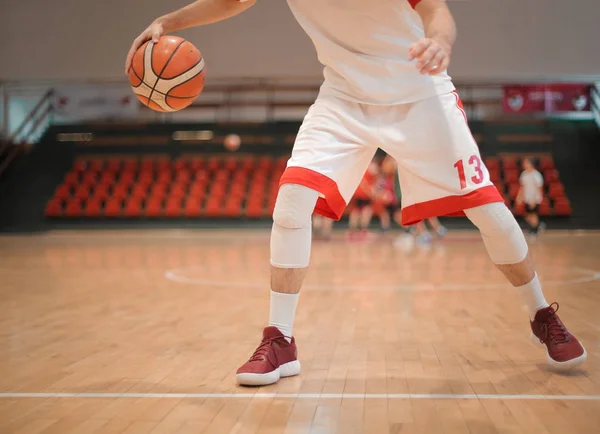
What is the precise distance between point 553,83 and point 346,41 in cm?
1335

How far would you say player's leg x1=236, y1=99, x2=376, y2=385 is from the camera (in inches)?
97.0

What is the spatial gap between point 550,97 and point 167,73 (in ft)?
43.4

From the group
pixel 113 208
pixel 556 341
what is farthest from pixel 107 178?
pixel 556 341

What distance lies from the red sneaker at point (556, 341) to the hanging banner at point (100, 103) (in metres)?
13.2

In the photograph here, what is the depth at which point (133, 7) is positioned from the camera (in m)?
14.8

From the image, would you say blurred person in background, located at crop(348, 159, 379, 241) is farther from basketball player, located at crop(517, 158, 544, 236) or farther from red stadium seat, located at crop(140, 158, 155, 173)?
red stadium seat, located at crop(140, 158, 155, 173)

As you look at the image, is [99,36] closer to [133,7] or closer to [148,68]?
[133,7]

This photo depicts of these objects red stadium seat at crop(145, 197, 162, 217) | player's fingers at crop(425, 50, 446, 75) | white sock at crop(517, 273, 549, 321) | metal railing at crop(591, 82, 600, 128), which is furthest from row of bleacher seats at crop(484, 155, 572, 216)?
player's fingers at crop(425, 50, 446, 75)

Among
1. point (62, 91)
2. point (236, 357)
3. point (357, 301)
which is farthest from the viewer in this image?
point (62, 91)

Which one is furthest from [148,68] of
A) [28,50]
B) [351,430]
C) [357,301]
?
[28,50]

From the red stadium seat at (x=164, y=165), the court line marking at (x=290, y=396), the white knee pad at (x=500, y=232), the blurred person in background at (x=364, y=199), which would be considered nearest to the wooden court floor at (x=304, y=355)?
the court line marking at (x=290, y=396)

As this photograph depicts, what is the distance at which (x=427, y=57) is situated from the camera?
2.00 meters

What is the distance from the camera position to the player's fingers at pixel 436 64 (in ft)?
6.62

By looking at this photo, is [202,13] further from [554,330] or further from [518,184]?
[518,184]
